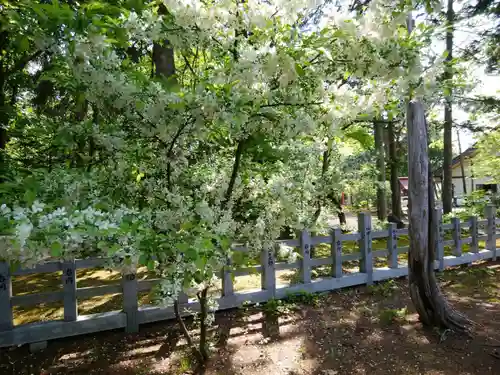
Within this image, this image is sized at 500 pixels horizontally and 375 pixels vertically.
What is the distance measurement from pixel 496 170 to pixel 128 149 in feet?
51.6

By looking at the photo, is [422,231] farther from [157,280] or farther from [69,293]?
[69,293]

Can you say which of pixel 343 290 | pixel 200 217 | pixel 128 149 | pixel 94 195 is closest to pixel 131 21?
pixel 128 149

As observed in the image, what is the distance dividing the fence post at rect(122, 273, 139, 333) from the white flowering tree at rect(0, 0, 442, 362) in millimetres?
1289

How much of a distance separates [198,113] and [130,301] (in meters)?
2.94

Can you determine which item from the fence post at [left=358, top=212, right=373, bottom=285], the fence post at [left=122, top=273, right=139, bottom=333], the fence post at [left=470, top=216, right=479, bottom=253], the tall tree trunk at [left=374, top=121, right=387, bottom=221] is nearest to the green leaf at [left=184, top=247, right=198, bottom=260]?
the fence post at [left=122, top=273, right=139, bottom=333]

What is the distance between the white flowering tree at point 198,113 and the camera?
7.04 ft

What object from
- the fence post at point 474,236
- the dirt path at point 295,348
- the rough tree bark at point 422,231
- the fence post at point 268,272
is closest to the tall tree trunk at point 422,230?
the rough tree bark at point 422,231

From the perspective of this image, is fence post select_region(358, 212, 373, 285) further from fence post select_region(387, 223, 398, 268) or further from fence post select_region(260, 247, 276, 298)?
fence post select_region(260, 247, 276, 298)

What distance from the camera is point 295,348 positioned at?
4008mm

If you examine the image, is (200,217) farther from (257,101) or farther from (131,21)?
(131,21)

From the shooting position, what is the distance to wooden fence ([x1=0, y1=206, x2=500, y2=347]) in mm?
3846

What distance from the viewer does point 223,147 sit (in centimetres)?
320

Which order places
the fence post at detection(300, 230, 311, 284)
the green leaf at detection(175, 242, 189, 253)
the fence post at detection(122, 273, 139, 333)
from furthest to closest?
the fence post at detection(300, 230, 311, 284)
the fence post at detection(122, 273, 139, 333)
the green leaf at detection(175, 242, 189, 253)

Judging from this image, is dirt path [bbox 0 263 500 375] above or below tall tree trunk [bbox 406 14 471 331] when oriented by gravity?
below
